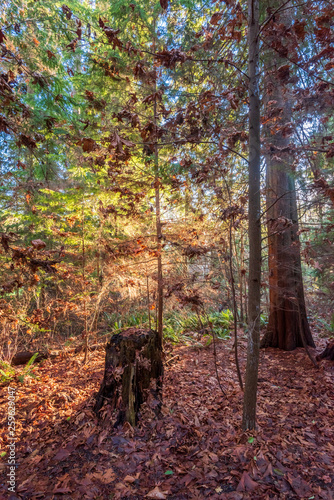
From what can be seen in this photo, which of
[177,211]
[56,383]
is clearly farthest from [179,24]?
[56,383]

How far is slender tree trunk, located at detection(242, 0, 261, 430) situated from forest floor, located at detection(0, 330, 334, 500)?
0.62 meters

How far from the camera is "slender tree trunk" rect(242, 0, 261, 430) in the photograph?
2.46 metres

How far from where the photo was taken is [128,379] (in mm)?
3318

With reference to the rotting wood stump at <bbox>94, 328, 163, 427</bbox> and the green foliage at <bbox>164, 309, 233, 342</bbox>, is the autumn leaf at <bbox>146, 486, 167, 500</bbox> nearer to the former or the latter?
the rotting wood stump at <bbox>94, 328, 163, 427</bbox>

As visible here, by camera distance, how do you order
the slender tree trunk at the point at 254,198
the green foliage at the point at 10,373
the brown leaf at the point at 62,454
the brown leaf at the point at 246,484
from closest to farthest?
the brown leaf at the point at 246,484 → the slender tree trunk at the point at 254,198 → the brown leaf at the point at 62,454 → the green foliage at the point at 10,373

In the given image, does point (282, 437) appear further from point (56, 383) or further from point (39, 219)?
point (39, 219)

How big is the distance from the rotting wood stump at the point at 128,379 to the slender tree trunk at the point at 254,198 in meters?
1.51

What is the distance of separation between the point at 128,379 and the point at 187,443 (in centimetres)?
103

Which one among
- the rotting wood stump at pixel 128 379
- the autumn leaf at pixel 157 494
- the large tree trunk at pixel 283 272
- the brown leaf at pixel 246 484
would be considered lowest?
the autumn leaf at pixel 157 494

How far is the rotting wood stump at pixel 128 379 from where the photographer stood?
322 centimetres

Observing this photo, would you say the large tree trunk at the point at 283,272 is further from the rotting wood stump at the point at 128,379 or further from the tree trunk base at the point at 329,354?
the rotting wood stump at the point at 128,379

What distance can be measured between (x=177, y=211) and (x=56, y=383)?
4683 millimetres

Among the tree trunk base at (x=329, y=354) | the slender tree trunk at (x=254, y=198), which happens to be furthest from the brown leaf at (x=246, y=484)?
the tree trunk base at (x=329, y=354)

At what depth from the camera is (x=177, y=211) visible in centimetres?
662
